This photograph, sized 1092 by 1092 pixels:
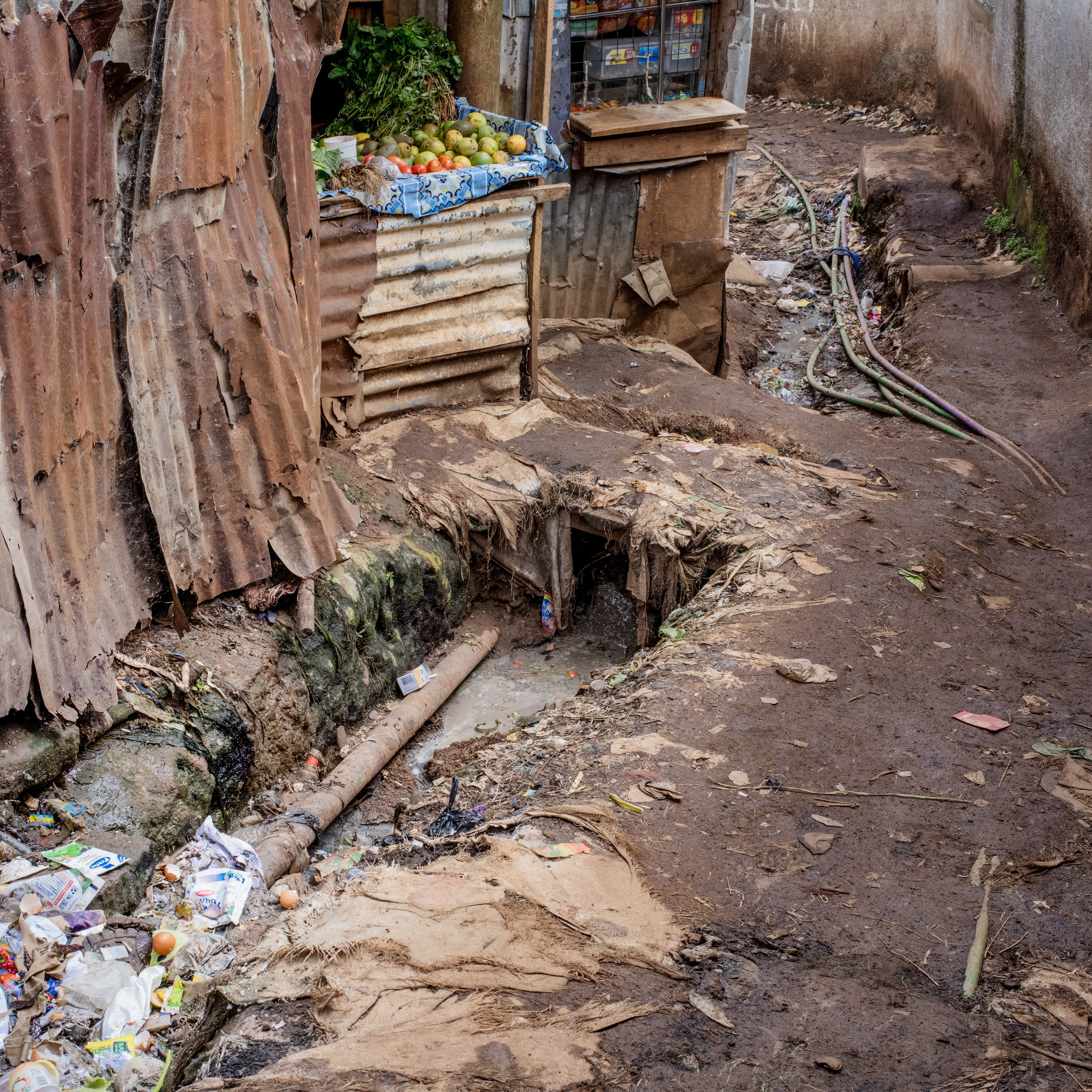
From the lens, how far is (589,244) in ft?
31.4

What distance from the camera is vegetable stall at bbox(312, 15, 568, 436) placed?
6.66m

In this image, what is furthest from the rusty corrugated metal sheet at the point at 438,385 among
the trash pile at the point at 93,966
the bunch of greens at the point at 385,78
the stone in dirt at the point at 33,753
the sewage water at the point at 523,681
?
the trash pile at the point at 93,966

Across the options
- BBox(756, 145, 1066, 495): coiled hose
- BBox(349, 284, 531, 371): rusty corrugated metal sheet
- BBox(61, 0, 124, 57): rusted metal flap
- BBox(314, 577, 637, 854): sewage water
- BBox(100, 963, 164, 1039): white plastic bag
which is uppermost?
BBox(61, 0, 124, 57): rusted metal flap

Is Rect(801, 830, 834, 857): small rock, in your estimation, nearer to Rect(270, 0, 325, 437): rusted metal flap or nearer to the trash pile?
the trash pile

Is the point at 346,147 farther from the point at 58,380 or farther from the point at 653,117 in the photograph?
the point at 653,117

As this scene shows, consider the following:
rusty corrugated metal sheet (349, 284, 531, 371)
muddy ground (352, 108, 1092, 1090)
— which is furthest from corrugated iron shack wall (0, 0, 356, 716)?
muddy ground (352, 108, 1092, 1090)

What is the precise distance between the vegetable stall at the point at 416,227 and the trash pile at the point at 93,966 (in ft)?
11.6

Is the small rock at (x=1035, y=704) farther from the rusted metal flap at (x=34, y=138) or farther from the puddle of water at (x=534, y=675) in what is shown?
the rusted metal flap at (x=34, y=138)

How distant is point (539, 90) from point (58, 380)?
454 centimetres

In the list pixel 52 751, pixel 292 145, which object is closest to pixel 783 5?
pixel 292 145

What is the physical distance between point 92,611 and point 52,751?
23.8 inches

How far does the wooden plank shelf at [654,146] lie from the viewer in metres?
9.04

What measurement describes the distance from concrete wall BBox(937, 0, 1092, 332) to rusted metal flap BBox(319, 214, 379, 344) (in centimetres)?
629

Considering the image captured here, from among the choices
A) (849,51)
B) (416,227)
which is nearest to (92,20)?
(416,227)
